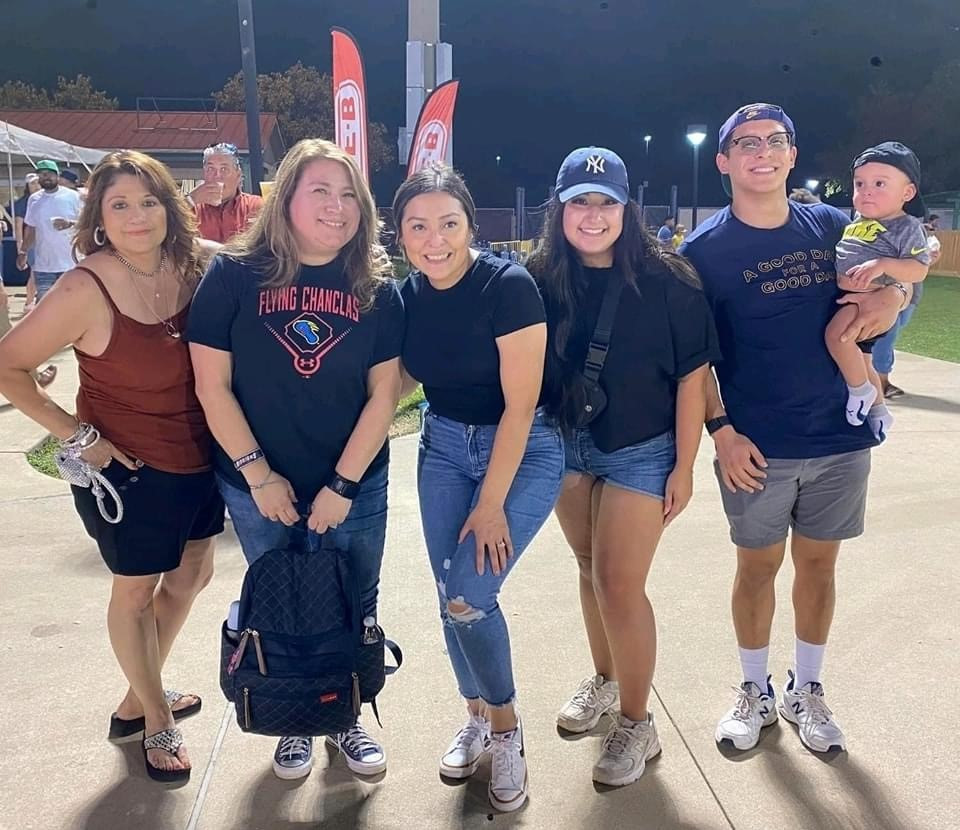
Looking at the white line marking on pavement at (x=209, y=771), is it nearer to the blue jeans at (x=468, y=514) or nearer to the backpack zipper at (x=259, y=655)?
the backpack zipper at (x=259, y=655)

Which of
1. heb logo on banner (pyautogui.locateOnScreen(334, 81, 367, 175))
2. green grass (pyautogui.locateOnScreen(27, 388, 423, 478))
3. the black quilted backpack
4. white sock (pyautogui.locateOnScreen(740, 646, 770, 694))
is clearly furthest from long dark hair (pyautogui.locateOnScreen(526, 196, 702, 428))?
heb logo on banner (pyautogui.locateOnScreen(334, 81, 367, 175))

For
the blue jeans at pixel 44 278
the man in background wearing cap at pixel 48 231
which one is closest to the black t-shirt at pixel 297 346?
the man in background wearing cap at pixel 48 231

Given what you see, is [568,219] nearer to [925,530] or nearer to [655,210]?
[925,530]

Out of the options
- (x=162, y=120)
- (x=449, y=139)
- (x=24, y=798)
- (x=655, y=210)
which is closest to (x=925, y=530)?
(x=24, y=798)

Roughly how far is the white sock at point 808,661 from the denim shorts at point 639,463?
844 mm

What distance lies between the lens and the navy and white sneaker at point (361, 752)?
259cm

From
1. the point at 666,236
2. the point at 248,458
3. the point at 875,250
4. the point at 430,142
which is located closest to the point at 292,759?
the point at 248,458

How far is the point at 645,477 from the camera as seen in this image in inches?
99.4

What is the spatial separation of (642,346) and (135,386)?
4.91ft

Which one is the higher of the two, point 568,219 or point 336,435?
point 568,219

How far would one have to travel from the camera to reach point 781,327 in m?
2.59

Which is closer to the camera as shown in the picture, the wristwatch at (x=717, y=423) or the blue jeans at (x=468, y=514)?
the blue jeans at (x=468, y=514)

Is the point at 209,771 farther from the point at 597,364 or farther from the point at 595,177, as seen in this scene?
the point at 595,177

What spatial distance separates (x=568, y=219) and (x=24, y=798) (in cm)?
237
